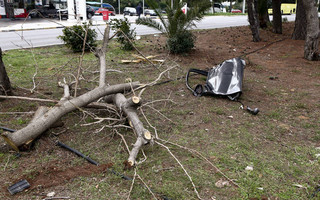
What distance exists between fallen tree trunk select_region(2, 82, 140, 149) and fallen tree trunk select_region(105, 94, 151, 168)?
24cm

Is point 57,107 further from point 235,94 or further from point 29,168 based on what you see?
point 235,94

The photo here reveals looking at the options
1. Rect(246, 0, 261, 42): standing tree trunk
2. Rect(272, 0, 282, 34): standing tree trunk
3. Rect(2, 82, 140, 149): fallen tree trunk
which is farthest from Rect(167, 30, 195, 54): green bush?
Rect(272, 0, 282, 34): standing tree trunk

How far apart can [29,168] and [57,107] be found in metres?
0.76

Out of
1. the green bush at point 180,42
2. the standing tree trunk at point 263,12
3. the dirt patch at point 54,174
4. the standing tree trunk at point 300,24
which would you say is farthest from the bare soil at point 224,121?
the standing tree trunk at point 263,12

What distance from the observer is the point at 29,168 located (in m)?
3.01

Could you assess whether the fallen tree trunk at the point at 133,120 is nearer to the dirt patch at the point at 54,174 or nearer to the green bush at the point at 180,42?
the dirt patch at the point at 54,174

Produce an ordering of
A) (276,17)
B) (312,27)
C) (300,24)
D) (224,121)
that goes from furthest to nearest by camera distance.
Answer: (276,17)
(300,24)
(312,27)
(224,121)

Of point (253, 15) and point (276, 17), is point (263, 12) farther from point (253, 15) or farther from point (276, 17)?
point (253, 15)

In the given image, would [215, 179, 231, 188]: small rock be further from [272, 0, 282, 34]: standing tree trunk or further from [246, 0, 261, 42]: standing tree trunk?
[272, 0, 282, 34]: standing tree trunk

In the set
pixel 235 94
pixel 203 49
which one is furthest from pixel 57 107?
pixel 203 49

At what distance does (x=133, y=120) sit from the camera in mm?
3430

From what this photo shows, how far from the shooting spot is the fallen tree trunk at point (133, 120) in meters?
3.02

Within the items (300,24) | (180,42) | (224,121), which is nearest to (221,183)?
(224,121)

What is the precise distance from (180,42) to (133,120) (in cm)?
563
